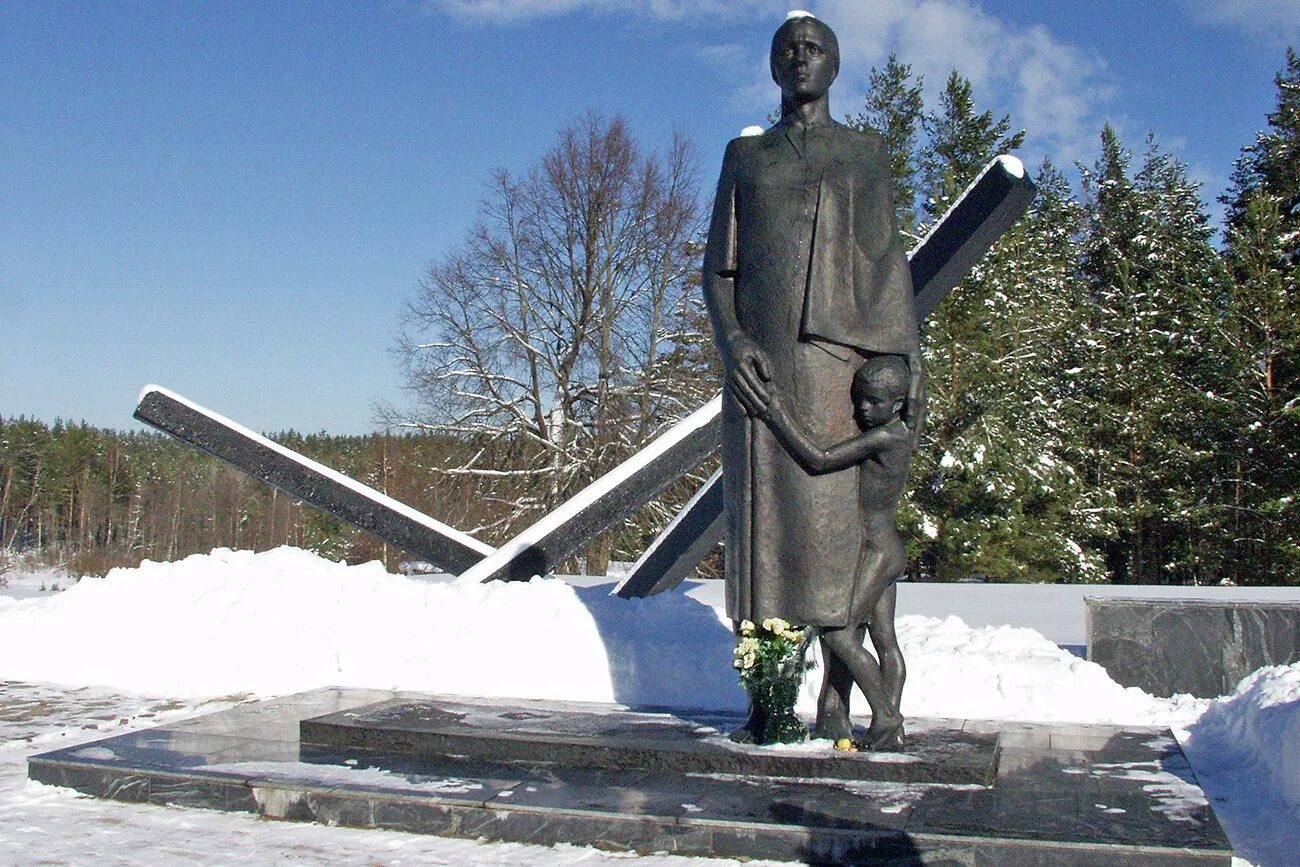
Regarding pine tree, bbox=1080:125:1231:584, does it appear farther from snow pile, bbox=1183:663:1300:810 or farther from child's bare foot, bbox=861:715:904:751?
child's bare foot, bbox=861:715:904:751

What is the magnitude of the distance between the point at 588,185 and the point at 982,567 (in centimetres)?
1141

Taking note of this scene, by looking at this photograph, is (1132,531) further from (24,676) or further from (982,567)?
(24,676)

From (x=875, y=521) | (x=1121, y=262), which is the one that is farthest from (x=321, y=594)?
(x=1121, y=262)

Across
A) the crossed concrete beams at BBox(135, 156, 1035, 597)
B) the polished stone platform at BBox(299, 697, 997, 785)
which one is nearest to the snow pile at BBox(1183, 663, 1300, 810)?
the polished stone platform at BBox(299, 697, 997, 785)

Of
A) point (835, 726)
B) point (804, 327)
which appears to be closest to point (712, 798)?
point (835, 726)

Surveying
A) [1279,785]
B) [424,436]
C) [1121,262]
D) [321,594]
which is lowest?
[1279,785]

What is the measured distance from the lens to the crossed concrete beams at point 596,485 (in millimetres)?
8016

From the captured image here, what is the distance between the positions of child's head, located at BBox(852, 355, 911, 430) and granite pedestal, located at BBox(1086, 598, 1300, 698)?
12.3 feet

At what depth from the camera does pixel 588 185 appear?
2647 centimetres

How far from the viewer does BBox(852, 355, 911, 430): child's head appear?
194 inches

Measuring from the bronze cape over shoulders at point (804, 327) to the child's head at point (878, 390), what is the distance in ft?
0.21

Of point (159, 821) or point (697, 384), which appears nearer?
point (159, 821)

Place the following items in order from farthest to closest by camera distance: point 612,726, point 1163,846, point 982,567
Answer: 1. point 982,567
2. point 612,726
3. point 1163,846

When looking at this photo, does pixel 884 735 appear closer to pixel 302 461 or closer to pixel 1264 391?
pixel 302 461
